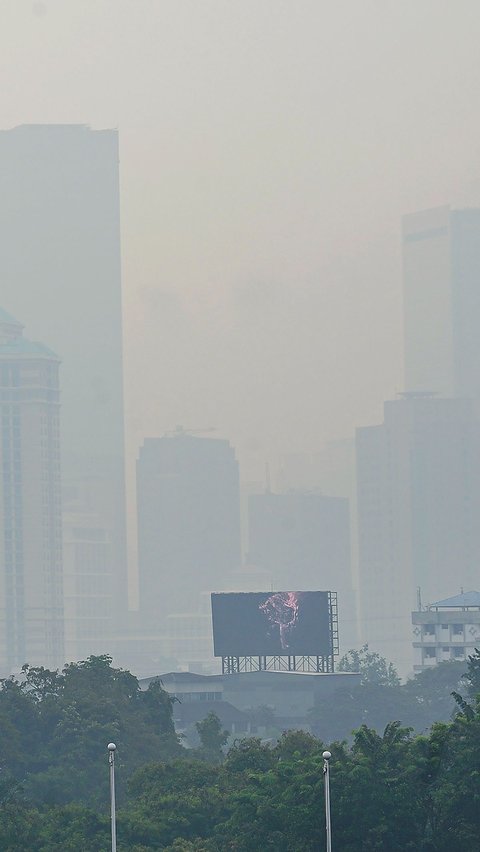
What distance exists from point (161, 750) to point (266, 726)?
6017 cm

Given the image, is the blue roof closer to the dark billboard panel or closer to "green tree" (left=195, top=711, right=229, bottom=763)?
the dark billboard panel

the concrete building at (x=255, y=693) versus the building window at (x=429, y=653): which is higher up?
the building window at (x=429, y=653)

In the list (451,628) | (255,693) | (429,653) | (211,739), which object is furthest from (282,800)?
(429,653)

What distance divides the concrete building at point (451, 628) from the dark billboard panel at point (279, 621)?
21.2 meters

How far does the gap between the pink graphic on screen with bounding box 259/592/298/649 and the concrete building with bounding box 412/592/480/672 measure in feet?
73.5

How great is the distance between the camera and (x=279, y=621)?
164625 millimetres

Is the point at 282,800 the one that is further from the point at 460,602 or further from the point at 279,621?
the point at 460,602

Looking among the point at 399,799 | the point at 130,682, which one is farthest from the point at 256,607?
the point at 399,799

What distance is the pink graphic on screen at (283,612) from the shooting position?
539ft

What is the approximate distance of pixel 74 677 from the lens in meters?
101

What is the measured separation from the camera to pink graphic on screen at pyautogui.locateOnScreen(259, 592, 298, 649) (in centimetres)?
16438

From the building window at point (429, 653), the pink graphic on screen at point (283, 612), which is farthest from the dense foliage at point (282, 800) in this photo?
the building window at point (429, 653)

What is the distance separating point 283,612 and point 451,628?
2884cm

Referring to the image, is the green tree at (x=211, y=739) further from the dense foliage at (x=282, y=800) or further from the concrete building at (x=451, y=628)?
the concrete building at (x=451, y=628)
